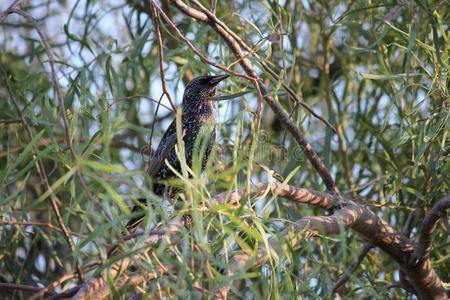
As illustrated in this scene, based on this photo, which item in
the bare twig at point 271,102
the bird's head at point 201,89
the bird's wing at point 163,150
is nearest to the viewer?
the bare twig at point 271,102

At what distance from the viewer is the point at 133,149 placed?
4.89 meters

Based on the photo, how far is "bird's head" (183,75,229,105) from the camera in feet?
13.9

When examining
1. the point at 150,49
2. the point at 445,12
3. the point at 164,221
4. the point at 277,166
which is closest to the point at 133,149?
the point at 150,49

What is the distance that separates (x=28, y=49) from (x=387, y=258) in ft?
8.47

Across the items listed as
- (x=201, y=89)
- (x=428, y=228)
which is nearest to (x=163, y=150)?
(x=201, y=89)

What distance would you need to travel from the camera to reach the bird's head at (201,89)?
4.23 meters

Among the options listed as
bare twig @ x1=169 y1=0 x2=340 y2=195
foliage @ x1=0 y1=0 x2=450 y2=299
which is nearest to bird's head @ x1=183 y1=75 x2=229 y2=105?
foliage @ x1=0 y1=0 x2=450 y2=299

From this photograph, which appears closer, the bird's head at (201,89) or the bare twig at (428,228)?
the bare twig at (428,228)

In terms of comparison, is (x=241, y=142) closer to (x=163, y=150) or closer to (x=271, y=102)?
(x=271, y=102)

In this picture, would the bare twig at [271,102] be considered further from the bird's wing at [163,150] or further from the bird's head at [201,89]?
the bird's head at [201,89]

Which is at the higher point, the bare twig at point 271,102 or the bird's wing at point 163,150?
the bare twig at point 271,102

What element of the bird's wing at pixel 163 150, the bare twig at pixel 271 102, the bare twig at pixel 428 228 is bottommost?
the bare twig at pixel 428 228

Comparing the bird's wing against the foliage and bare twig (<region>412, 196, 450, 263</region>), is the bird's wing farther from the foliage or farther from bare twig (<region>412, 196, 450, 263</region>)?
bare twig (<region>412, 196, 450, 263</region>)

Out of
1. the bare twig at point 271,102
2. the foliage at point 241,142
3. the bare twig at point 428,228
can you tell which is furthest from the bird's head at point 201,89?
the bare twig at point 428,228
